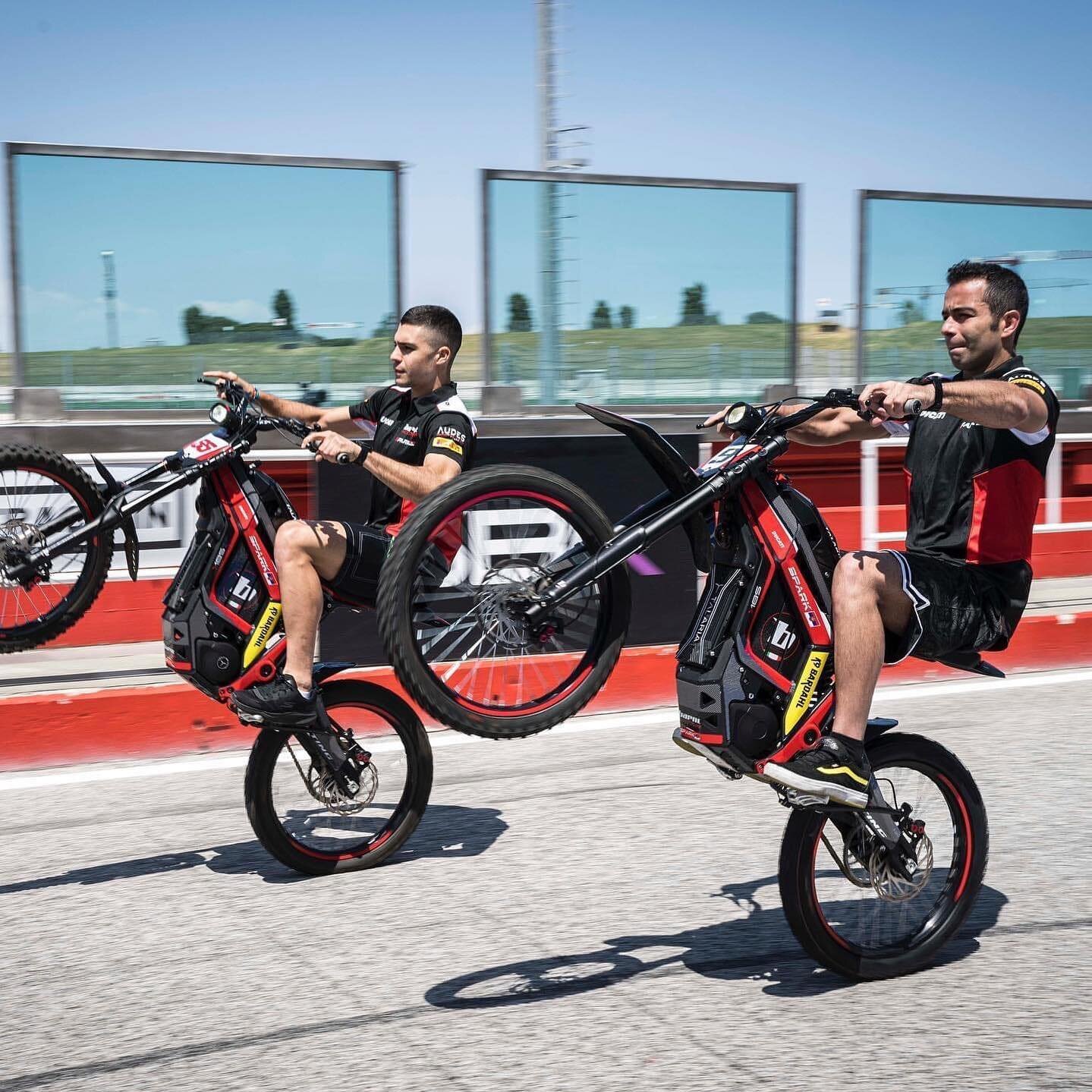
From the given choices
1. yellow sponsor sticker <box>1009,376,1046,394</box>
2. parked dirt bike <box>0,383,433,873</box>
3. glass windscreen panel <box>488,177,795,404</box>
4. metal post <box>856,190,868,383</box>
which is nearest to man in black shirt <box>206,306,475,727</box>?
parked dirt bike <box>0,383,433,873</box>

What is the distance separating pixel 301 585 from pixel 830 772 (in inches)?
80.3

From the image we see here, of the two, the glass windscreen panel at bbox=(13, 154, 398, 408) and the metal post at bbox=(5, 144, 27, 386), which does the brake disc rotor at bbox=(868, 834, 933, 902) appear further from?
the metal post at bbox=(5, 144, 27, 386)

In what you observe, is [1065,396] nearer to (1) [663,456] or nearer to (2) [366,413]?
(2) [366,413]

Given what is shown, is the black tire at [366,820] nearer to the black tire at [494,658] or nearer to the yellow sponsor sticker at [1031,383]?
the black tire at [494,658]

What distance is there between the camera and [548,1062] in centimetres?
360

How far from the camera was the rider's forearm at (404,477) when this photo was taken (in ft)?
14.7

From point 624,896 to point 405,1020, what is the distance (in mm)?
1189

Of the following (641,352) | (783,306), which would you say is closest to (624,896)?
(641,352)

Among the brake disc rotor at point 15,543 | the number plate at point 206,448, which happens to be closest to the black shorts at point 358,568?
the number plate at point 206,448

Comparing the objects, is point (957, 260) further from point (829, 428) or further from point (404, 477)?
point (404, 477)

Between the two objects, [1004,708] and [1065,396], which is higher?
[1065,396]

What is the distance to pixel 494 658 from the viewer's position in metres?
4.06

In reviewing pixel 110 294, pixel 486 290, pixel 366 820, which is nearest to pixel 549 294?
pixel 486 290

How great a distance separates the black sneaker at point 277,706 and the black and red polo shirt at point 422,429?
0.74 meters
